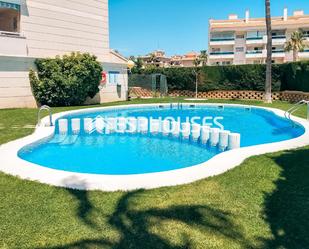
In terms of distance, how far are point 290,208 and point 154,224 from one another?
2395 mm

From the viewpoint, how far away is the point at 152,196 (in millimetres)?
6020

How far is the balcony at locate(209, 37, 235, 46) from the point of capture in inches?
2376

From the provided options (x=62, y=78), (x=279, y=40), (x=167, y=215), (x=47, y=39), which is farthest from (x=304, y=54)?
(x=167, y=215)

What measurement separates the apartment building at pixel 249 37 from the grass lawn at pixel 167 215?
5527 cm

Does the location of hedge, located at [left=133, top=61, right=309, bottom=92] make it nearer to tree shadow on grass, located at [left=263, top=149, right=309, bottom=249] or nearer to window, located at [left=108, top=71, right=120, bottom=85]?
window, located at [left=108, top=71, right=120, bottom=85]

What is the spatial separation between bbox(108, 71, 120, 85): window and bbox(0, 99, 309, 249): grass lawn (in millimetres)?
21815

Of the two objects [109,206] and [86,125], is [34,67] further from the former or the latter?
[109,206]

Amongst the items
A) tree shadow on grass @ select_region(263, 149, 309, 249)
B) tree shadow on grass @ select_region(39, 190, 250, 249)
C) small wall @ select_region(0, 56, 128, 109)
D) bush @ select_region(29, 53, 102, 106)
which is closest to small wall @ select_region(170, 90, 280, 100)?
bush @ select_region(29, 53, 102, 106)

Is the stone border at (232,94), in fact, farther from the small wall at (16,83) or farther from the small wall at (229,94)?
the small wall at (16,83)

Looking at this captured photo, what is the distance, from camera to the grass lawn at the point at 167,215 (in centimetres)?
452

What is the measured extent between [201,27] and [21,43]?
4675cm

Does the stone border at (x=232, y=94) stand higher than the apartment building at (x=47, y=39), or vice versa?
the apartment building at (x=47, y=39)

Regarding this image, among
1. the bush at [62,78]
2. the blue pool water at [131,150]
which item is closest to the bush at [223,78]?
the bush at [62,78]

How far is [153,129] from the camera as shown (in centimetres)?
1443
